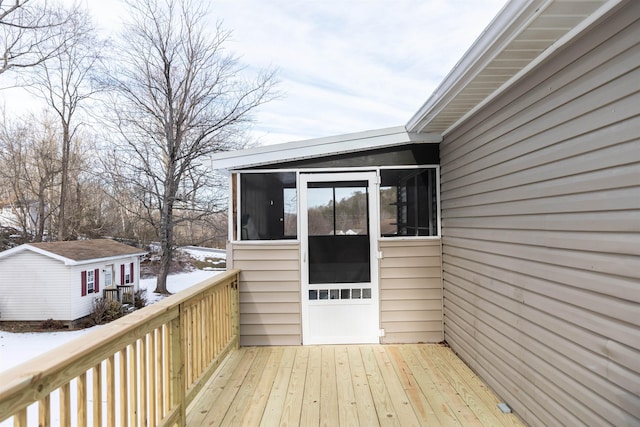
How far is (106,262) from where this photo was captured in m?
12.5

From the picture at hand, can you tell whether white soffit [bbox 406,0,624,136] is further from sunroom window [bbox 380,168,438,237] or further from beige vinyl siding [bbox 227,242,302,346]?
beige vinyl siding [bbox 227,242,302,346]

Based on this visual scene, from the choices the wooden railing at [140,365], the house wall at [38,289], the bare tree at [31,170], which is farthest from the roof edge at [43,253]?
the wooden railing at [140,365]

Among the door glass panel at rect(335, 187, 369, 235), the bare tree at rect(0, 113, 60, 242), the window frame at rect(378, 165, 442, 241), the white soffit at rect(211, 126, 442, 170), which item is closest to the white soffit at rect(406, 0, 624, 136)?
the white soffit at rect(211, 126, 442, 170)

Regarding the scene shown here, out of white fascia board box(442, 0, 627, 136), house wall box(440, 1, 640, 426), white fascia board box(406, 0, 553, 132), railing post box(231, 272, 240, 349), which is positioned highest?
white fascia board box(406, 0, 553, 132)

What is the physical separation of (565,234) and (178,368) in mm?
2397

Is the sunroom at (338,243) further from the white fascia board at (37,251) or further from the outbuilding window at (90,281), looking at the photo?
the outbuilding window at (90,281)

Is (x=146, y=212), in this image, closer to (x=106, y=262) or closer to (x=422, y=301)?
(x=106, y=262)

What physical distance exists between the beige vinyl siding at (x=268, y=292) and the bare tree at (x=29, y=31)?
12.5 m

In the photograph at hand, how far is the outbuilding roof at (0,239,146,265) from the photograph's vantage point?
11047 mm

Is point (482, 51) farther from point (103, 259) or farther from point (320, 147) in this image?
point (103, 259)

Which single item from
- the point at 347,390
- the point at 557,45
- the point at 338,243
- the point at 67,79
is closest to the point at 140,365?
the point at 347,390

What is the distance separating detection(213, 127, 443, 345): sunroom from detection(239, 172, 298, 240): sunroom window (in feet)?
0.04

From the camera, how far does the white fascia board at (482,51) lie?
161 cm

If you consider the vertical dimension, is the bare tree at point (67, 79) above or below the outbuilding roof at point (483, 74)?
above
